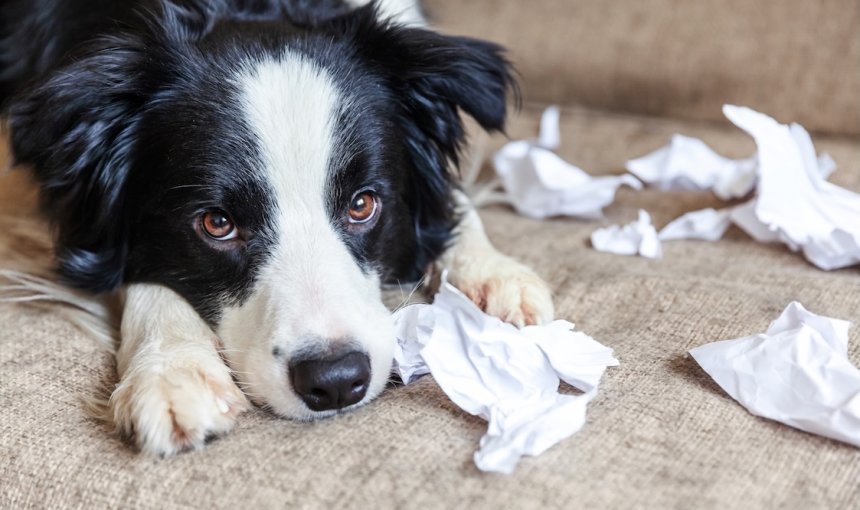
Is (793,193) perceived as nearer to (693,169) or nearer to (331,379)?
(693,169)

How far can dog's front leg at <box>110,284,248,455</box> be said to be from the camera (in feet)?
5.36

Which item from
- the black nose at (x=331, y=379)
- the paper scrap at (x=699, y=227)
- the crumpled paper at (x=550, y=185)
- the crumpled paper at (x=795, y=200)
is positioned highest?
the crumpled paper at (x=795, y=200)

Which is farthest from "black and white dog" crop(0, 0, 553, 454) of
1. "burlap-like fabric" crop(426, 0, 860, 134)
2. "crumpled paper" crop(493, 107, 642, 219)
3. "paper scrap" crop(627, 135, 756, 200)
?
"burlap-like fabric" crop(426, 0, 860, 134)

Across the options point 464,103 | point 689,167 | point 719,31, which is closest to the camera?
point 464,103

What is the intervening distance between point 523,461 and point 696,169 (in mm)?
1514

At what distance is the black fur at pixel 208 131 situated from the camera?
195cm

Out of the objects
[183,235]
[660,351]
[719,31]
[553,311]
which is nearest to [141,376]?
[183,235]

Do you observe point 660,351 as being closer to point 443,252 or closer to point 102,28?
point 443,252

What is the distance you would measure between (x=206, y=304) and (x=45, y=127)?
0.48 meters

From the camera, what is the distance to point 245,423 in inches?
68.1

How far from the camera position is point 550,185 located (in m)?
2.76

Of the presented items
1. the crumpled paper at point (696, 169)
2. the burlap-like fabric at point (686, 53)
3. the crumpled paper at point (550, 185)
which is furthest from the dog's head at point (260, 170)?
the burlap-like fabric at point (686, 53)

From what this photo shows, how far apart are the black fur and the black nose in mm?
287

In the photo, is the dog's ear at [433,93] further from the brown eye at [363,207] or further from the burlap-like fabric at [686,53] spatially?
the burlap-like fabric at [686,53]
